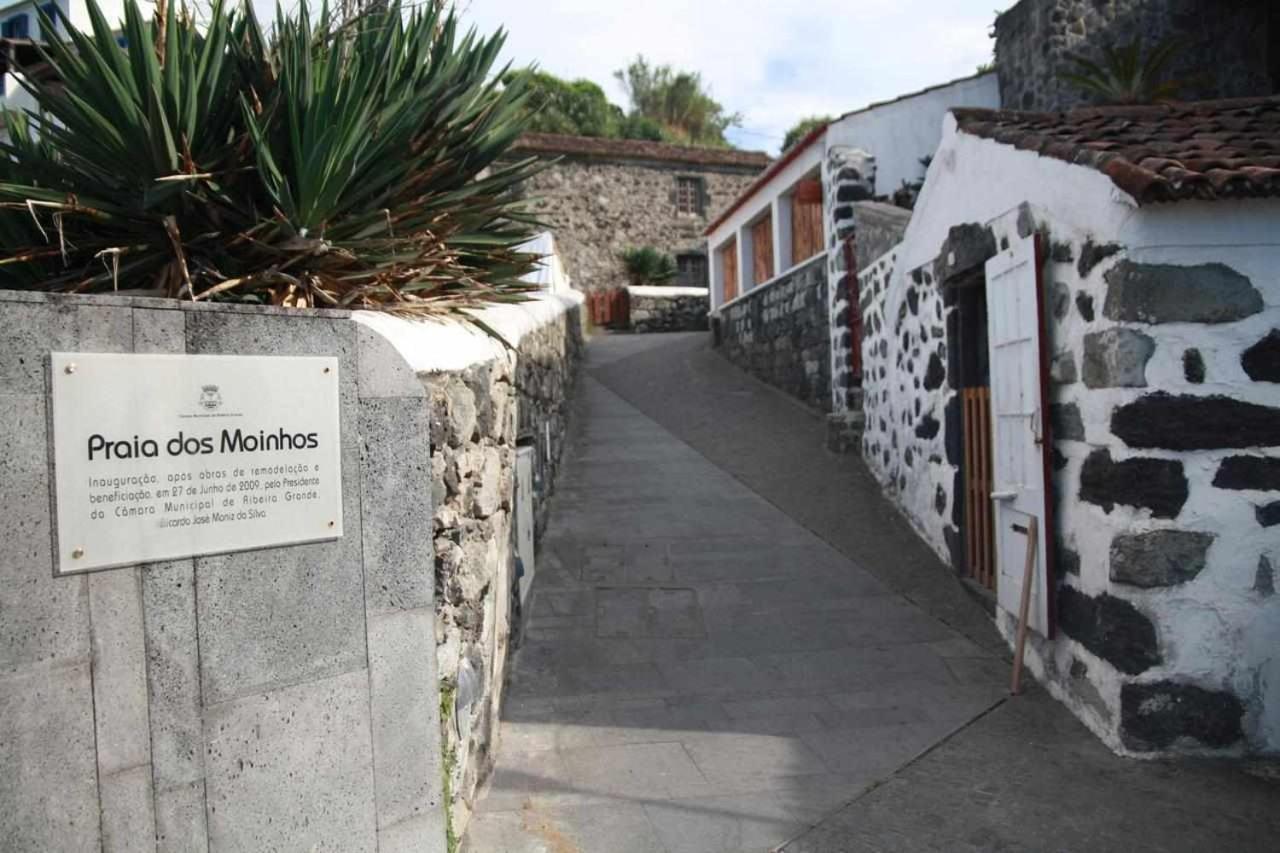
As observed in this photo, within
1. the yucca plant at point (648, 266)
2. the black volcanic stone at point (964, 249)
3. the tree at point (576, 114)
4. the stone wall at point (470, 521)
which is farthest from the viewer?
the tree at point (576, 114)

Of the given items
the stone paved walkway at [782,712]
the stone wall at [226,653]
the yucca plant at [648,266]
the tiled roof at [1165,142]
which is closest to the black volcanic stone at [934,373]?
the stone paved walkway at [782,712]

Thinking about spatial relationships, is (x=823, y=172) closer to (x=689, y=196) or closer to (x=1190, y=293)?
(x=1190, y=293)

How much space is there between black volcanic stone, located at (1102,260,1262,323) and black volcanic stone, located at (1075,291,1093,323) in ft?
0.85

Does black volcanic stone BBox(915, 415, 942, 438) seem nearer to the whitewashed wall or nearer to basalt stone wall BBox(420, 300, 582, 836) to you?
basalt stone wall BBox(420, 300, 582, 836)

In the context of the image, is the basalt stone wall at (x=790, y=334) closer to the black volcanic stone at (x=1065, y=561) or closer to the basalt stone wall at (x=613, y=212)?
the black volcanic stone at (x=1065, y=561)

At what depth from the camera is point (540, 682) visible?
5.05m

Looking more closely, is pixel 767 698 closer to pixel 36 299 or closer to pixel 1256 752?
pixel 1256 752

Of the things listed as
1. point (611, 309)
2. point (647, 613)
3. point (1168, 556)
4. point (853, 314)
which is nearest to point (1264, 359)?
point (1168, 556)

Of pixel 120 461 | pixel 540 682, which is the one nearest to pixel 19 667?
pixel 120 461

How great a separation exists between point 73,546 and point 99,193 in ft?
4.12

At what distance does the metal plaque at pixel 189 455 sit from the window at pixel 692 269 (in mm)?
22769

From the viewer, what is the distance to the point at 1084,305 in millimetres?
4484

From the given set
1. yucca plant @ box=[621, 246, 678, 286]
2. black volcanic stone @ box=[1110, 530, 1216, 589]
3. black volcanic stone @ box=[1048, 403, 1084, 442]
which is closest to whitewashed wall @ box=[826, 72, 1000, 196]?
black volcanic stone @ box=[1048, 403, 1084, 442]

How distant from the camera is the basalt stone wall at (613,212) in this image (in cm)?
2395
